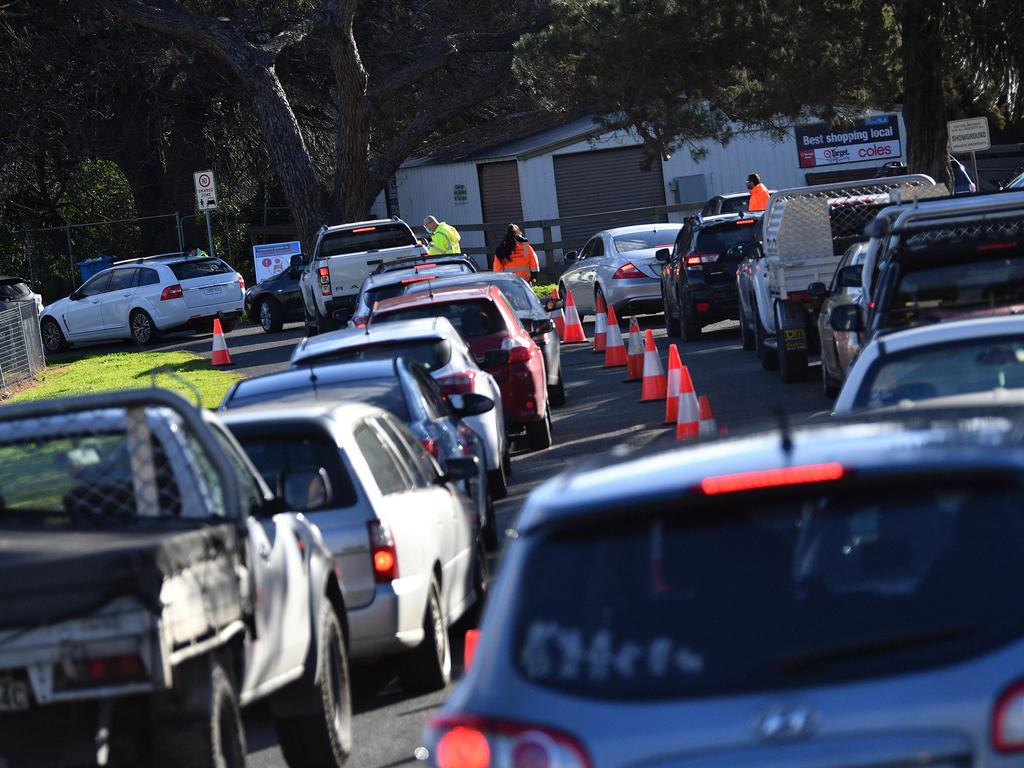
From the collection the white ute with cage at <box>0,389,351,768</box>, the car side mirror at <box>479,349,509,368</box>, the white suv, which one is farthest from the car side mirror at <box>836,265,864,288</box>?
the white suv

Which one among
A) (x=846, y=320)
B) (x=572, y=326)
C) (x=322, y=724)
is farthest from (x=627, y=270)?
(x=322, y=724)

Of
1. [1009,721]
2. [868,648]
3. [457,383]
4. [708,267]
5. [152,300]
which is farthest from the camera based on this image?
[152,300]

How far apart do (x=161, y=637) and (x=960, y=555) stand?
2682mm

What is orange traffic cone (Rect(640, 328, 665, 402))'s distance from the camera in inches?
738

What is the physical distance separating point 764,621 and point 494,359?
38.7 feet

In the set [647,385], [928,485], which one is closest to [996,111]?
[647,385]

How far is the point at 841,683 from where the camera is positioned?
363 cm

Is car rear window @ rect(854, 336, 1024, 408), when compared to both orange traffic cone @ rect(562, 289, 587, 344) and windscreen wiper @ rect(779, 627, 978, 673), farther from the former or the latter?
orange traffic cone @ rect(562, 289, 587, 344)

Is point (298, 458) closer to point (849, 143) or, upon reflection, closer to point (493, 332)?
point (493, 332)

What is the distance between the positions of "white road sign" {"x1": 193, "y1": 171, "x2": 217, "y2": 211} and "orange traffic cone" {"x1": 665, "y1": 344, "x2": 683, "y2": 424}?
68.5 feet

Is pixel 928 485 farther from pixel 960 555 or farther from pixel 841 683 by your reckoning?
pixel 841 683

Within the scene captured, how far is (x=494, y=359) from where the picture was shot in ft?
51.0

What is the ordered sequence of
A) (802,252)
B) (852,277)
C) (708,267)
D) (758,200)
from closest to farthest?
(852,277) → (802,252) → (708,267) → (758,200)

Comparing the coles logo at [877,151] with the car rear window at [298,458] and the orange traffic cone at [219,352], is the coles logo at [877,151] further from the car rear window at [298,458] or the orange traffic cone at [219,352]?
the car rear window at [298,458]
